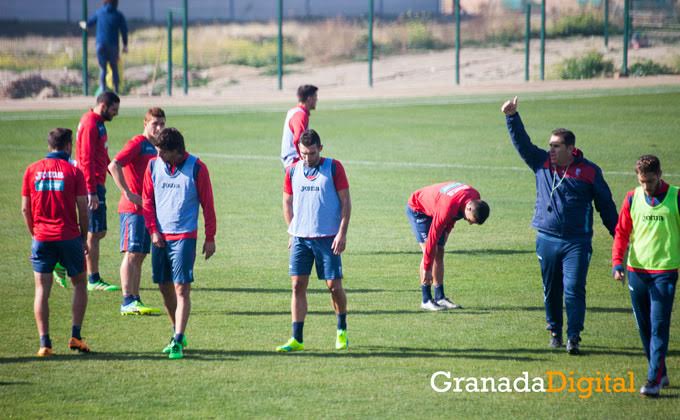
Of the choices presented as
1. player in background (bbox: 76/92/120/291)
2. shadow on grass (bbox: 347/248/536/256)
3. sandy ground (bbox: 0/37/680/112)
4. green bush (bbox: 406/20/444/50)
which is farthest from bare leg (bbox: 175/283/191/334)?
green bush (bbox: 406/20/444/50)

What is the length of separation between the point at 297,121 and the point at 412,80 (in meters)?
29.3

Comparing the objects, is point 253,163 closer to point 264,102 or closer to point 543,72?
point 264,102

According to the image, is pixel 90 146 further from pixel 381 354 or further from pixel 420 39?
pixel 420 39

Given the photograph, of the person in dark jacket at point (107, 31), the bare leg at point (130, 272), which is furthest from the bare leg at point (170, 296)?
the person in dark jacket at point (107, 31)

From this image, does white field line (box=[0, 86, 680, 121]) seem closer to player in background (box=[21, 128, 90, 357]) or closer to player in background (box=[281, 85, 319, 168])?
player in background (box=[281, 85, 319, 168])

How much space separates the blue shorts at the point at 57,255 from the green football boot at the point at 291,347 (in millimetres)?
1897

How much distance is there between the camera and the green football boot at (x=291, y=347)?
9.65m

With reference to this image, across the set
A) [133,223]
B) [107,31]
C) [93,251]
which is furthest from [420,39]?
[133,223]

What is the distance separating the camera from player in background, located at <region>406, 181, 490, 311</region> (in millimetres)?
10438

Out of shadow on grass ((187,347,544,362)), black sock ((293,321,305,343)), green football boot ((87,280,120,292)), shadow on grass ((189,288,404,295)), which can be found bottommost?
shadow on grass ((187,347,544,362))

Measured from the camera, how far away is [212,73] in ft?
151

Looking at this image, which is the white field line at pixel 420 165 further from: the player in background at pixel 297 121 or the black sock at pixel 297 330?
the black sock at pixel 297 330

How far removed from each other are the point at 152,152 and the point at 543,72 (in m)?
30.6

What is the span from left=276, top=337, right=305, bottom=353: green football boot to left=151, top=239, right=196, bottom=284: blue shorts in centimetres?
103
